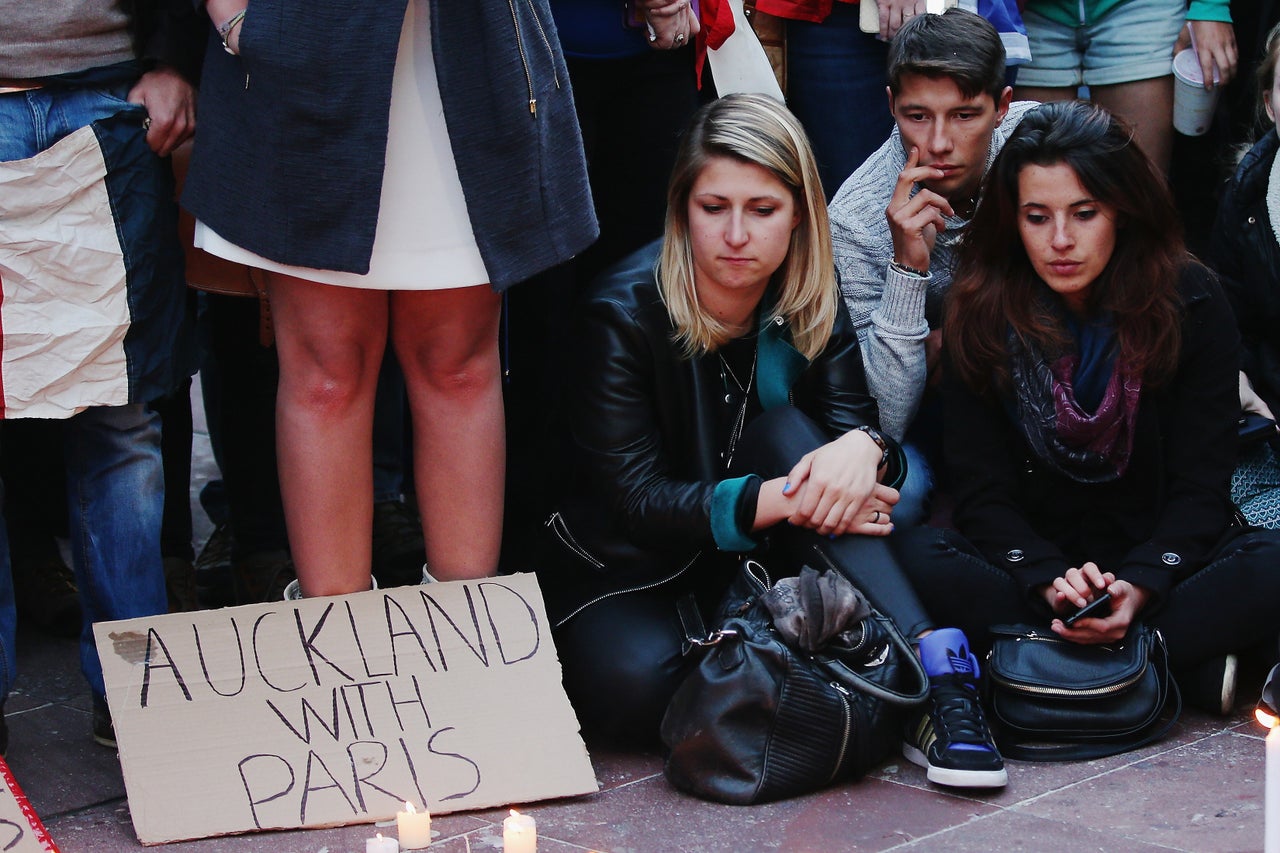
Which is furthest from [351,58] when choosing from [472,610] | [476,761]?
[476,761]

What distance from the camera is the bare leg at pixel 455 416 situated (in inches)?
107

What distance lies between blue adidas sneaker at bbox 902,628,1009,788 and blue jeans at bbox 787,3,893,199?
54.5 inches

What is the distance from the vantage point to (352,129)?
2467mm

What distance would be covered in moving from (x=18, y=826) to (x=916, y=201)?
7.17 feet

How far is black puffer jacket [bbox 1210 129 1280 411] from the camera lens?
3.40 metres

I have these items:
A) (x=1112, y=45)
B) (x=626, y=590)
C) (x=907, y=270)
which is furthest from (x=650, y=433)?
(x=1112, y=45)

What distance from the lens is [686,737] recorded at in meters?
2.60

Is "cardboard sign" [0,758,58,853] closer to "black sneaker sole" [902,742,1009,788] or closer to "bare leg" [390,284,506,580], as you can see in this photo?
"bare leg" [390,284,506,580]

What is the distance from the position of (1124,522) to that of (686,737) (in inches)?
42.9

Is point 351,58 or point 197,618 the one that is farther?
point 197,618

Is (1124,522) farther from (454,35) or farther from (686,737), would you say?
(454,35)

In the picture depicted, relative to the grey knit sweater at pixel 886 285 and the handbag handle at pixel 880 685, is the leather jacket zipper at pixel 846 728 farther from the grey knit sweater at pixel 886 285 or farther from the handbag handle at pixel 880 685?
the grey knit sweater at pixel 886 285

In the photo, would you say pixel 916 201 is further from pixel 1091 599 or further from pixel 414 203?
pixel 414 203

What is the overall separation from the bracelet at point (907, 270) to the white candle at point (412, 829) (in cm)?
163
